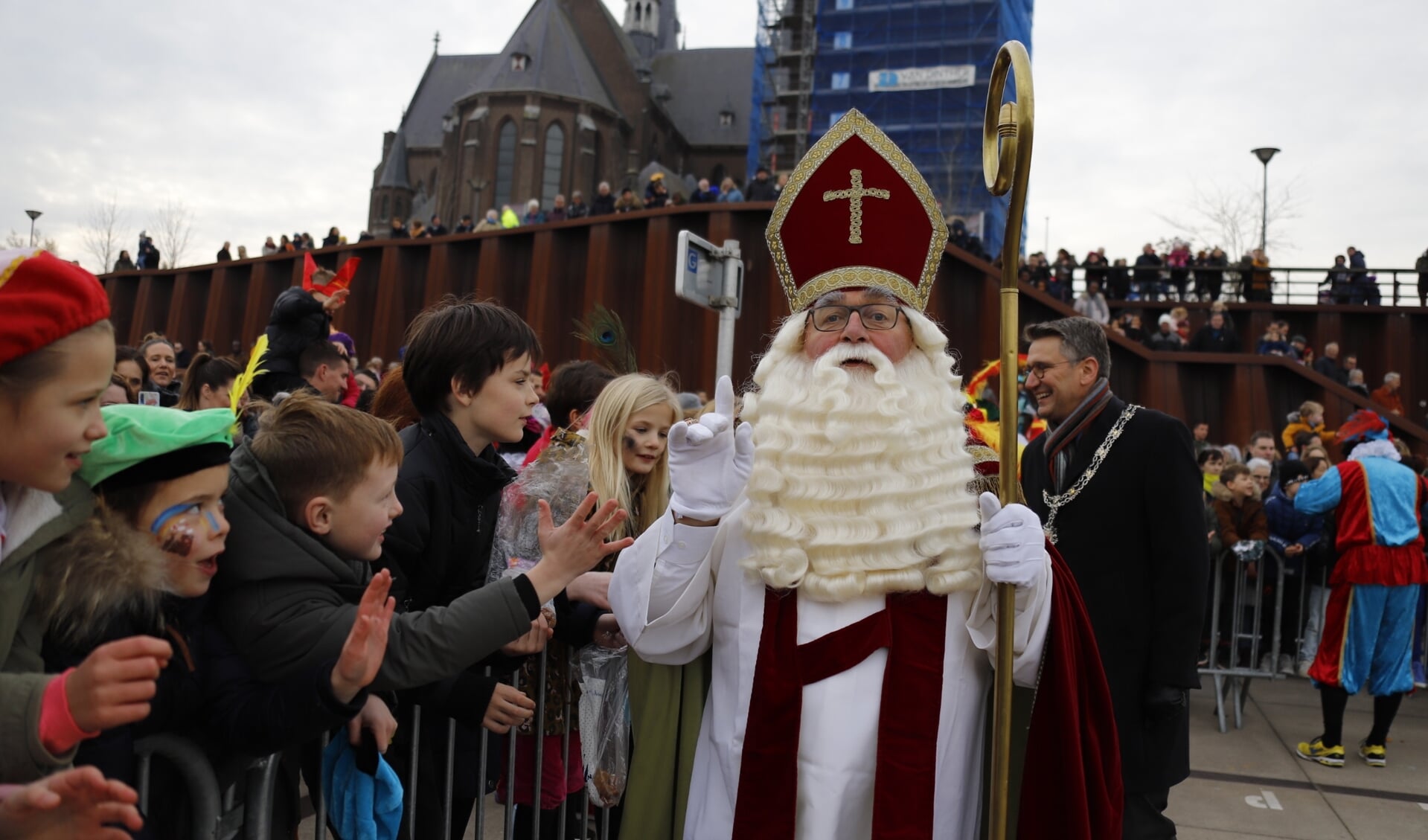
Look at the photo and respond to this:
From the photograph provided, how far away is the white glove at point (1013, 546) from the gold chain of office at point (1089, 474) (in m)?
1.69

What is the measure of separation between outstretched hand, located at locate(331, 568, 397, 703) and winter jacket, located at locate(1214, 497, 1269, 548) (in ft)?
21.6

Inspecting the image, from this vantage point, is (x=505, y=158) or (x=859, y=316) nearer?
(x=859, y=316)

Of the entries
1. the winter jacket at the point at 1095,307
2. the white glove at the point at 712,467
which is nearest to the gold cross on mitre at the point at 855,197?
the white glove at the point at 712,467

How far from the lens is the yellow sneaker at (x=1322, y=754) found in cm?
588

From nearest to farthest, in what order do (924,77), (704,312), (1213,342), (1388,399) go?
(704,312) < (1213,342) < (1388,399) < (924,77)

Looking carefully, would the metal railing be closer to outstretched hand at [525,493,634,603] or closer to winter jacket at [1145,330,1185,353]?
winter jacket at [1145,330,1185,353]

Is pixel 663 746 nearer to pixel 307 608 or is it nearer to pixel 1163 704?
pixel 307 608

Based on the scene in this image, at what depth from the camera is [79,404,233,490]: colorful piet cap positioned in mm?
1698

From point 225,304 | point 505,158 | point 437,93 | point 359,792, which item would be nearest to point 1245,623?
point 359,792

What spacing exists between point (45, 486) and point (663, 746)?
1480 mm

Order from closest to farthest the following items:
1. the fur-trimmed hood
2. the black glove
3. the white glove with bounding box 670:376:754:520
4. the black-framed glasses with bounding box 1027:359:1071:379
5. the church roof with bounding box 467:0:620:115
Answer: the fur-trimmed hood, the white glove with bounding box 670:376:754:520, the black glove, the black-framed glasses with bounding box 1027:359:1071:379, the church roof with bounding box 467:0:620:115

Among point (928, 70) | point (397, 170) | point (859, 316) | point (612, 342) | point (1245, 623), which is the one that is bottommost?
point (1245, 623)

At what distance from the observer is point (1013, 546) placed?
6.91 feet

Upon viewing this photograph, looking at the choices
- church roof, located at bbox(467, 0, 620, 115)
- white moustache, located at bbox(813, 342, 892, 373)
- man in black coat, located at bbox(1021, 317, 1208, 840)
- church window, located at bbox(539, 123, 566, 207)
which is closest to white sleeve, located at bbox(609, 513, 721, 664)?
white moustache, located at bbox(813, 342, 892, 373)
